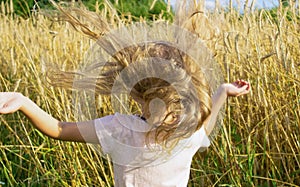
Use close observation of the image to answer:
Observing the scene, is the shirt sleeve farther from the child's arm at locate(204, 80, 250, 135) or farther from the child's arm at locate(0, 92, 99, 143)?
the child's arm at locate(204, 80, 250, 135)

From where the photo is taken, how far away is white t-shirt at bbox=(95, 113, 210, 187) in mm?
1559

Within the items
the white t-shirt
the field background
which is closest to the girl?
the white t-shirt

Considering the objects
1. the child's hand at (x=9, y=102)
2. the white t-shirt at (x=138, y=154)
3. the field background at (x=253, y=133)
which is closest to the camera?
the child's hand at (x=9, y=102)

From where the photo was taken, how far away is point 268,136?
2.35 meters

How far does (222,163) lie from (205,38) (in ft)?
2.48

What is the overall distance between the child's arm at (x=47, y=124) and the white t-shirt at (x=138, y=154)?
3cm

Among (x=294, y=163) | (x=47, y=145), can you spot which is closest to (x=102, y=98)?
(x=47, y=145)

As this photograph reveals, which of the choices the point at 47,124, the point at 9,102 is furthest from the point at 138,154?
the point at 9,102

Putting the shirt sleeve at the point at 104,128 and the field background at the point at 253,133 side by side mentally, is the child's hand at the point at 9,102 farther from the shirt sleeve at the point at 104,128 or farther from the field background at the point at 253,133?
the field background at the point at 253,133

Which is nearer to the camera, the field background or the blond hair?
the blond hair

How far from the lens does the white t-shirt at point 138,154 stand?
61.4 inches

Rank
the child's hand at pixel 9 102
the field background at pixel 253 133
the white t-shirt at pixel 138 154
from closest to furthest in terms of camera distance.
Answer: the child's hand at pixel 9 102
the white t-shirt at pixel 138 154
the field background at pixel 253 133

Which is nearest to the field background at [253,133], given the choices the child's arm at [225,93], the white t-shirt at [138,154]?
the child's arm at [225,93]

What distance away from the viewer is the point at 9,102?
1.47m
